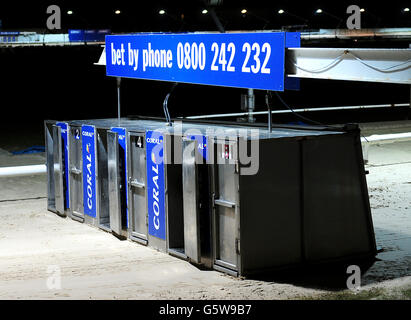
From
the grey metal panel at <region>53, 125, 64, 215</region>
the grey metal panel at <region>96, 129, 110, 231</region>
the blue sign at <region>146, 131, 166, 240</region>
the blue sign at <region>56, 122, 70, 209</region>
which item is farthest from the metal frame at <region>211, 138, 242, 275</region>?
the grey metal panel at <region>53, 125, 64, 215</region>

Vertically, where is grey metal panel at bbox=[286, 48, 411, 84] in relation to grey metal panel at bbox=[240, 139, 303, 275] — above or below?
above

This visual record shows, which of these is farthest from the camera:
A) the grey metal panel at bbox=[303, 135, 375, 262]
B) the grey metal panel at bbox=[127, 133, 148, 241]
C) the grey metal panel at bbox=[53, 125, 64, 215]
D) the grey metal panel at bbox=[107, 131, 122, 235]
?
the grey metal panel at bbox=[53, 125, 64, 215]

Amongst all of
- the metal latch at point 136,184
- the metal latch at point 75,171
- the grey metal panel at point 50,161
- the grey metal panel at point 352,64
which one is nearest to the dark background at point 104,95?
the grey metal panel at point 50,161

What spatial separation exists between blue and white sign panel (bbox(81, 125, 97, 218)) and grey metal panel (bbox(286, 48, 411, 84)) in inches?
128

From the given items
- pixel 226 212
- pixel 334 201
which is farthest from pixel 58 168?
pixel 334 201

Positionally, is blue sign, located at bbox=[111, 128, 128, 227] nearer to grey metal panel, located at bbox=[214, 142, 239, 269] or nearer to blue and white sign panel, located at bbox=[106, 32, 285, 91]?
blue and white sign panel, located at bbox=[106, 32, 285, 91]

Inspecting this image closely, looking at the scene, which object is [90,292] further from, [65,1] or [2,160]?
[65,1]

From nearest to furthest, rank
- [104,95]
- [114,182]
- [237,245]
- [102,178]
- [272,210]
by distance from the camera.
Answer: [237,245]
[272,210]
[114,182]
[102,178]
[104,95]

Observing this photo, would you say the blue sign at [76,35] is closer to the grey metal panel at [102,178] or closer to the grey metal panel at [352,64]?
the grey metal panel at [102,178]

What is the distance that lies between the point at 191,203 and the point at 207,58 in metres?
1.46

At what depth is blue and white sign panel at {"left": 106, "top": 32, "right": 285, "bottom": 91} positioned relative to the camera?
634 centimetres

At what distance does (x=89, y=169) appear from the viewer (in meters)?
8.80

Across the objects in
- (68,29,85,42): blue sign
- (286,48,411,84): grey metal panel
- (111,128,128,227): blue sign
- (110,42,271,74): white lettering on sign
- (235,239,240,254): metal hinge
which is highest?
(68,29,85,42): blue sign

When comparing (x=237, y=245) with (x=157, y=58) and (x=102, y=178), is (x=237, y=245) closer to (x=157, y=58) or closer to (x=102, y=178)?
(x=157, y=58)
